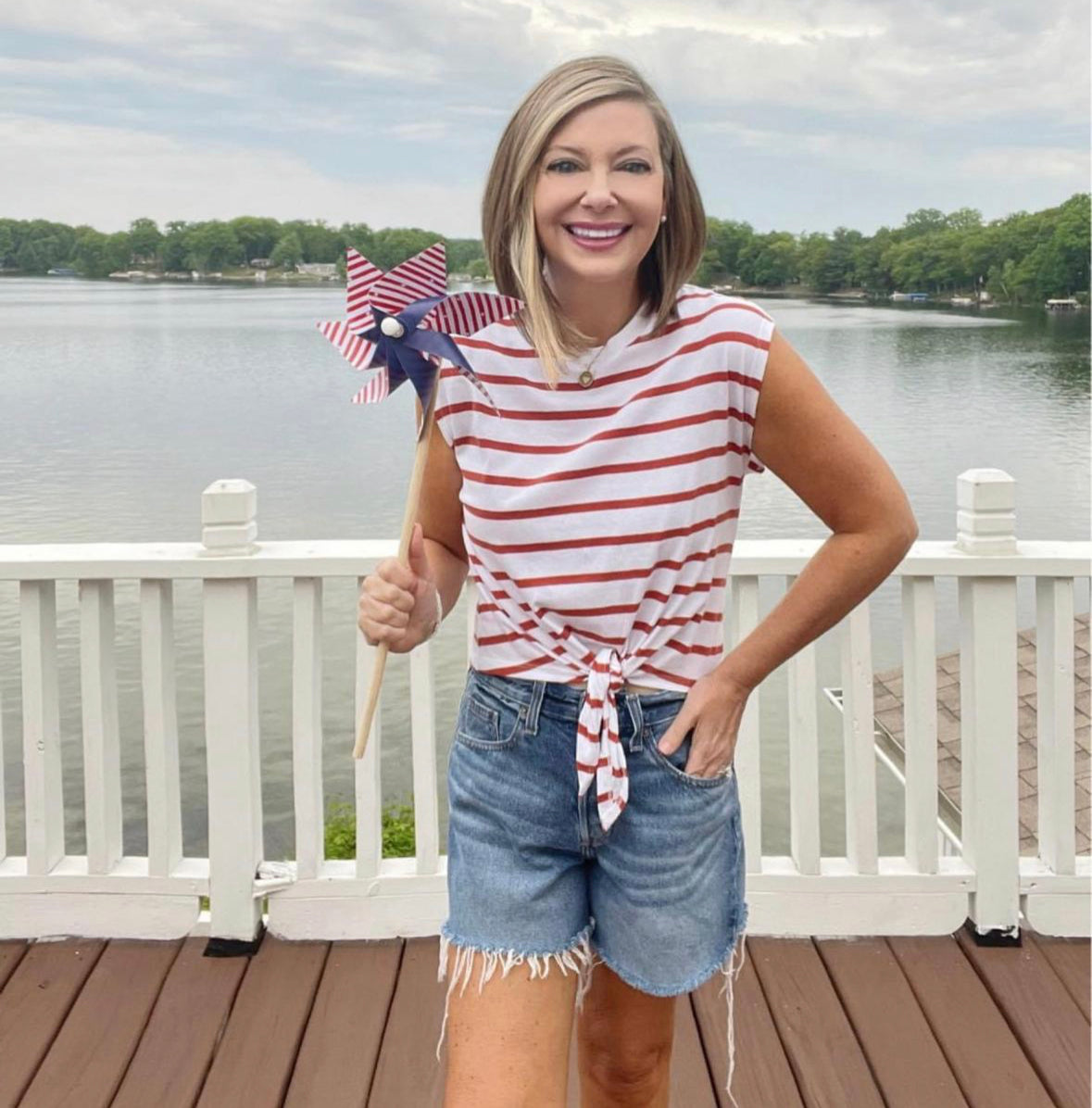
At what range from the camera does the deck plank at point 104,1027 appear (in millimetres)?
2029

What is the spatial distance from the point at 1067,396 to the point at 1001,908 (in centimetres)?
4382

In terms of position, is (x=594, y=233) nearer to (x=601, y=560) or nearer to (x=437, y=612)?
(x=601, y=560)

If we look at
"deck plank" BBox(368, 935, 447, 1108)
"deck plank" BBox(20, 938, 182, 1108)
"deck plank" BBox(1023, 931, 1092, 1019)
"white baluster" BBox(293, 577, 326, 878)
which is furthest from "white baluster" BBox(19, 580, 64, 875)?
"deck plank" BBox(1023, 931, 1092, 1019)

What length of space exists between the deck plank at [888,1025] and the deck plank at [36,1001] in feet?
4.80

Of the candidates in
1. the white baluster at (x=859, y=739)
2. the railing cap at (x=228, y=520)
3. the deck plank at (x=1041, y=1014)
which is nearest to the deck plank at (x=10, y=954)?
the railing cap at (x=228, y=520)

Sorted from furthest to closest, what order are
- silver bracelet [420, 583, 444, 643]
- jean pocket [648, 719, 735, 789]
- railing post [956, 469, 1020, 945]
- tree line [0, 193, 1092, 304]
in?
tree line [0, 193, 1092, 304]
railing post [956, 469, 1020, 945]
silver bracelet [420, 583, 444, 643]
jean pocket [648, 719, 735, 789]

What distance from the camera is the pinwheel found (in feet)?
3.66

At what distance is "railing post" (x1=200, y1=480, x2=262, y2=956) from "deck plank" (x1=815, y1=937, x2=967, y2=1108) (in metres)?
1.20

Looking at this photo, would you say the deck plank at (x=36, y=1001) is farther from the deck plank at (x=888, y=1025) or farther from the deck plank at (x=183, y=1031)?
the deck plank at (x=888, y=1025)

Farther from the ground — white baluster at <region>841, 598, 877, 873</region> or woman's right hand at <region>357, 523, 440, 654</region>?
woman's right hand at <region>357, 523, 440, 654</region>

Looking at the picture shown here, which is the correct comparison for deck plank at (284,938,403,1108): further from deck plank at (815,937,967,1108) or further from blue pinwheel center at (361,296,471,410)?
blue pinwheel center at (361,296,471,410)

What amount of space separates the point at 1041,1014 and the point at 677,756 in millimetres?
1437

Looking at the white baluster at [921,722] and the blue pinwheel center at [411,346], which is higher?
the blue pinwheel center at [411,346]

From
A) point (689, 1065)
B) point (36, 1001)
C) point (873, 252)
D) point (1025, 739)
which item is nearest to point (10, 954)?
point (36, 1001)
